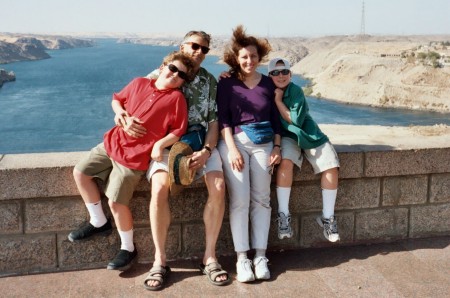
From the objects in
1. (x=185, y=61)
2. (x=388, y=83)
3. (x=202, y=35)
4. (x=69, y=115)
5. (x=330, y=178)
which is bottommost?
(x=69, y=115)

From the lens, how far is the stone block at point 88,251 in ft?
11.3

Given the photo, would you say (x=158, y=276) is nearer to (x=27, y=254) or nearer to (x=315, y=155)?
(x=27, y=254)

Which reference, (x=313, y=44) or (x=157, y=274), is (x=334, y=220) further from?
(x=313, y=44)

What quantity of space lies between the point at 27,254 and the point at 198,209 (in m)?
1.18

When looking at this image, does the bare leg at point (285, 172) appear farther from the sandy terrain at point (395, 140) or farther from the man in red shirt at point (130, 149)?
the man in red shirt at point (130, 149)

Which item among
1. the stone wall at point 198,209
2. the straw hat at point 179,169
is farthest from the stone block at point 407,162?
the straw hat at point 179,169

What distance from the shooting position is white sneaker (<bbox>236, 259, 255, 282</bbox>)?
323 cm

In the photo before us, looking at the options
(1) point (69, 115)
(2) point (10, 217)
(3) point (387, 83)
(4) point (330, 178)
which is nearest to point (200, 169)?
(4) point (330, 178)

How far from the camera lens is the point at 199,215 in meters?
3.60

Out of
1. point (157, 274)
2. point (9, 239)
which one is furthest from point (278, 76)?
point (9, 239)

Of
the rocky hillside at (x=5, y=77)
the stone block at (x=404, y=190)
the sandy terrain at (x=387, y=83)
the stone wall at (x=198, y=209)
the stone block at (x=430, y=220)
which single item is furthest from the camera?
the rocky hillside at (x=5, y=77)

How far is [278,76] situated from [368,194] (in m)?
1.13

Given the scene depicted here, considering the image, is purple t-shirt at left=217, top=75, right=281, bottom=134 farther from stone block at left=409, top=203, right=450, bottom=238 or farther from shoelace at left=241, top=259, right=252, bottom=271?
stone block at left=409, top=203, right=450, bottom=238

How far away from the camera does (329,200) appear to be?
11.8 ft
